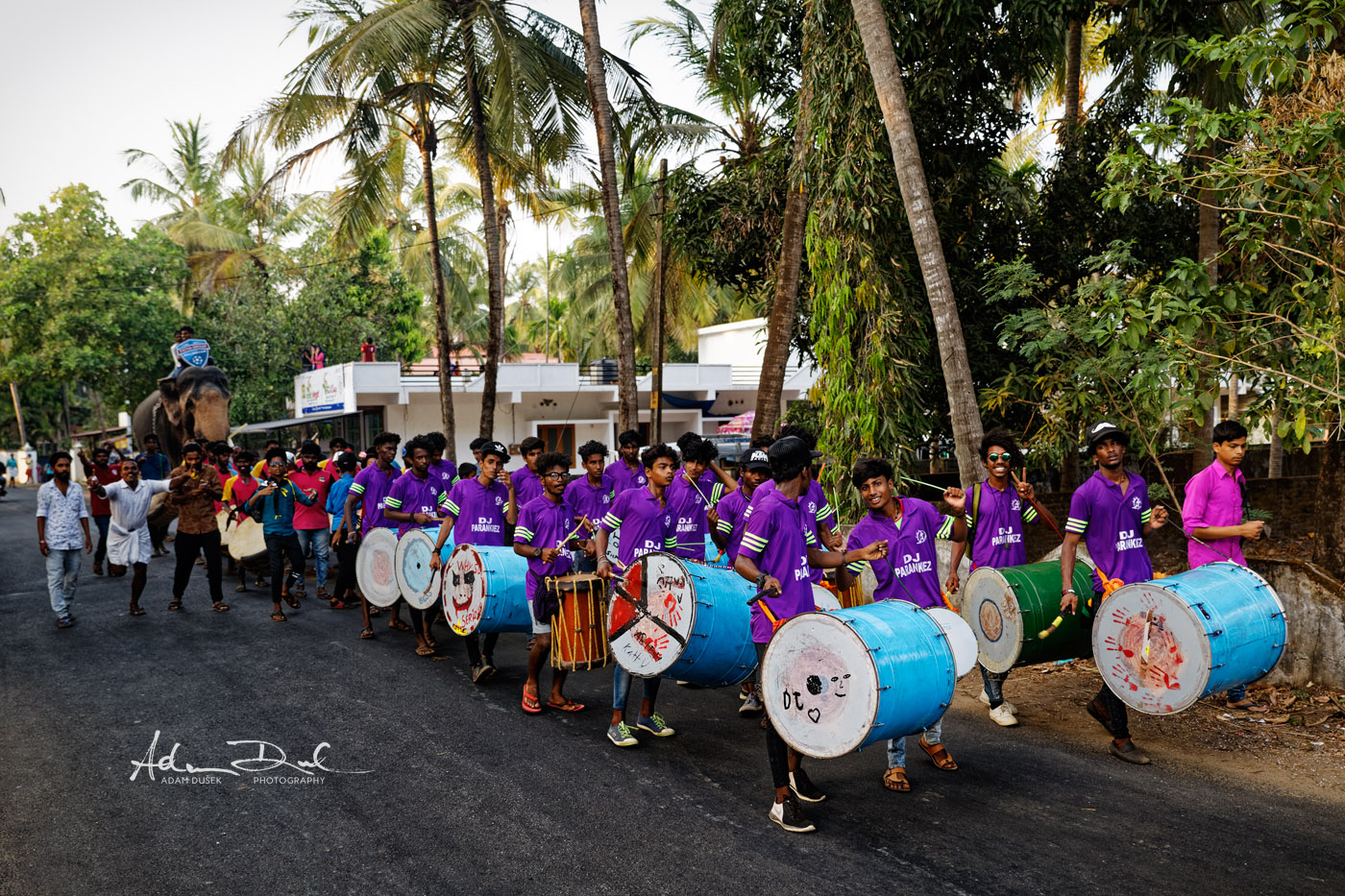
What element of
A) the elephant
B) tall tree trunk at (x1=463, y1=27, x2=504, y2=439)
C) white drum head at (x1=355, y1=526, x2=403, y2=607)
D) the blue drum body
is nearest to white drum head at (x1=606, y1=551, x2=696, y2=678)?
the blue drum body

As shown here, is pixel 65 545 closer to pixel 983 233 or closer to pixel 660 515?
pixel 660 515

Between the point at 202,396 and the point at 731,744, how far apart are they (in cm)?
1442

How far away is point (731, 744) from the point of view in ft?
22.2

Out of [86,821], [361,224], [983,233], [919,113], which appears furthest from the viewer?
[361,224]

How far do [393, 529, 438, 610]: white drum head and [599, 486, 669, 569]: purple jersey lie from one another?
251 cm

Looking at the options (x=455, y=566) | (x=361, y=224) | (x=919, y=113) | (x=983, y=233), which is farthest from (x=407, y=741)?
(x=361, y=224)

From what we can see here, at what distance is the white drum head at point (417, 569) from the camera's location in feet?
29.7

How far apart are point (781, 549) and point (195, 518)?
8287 mm

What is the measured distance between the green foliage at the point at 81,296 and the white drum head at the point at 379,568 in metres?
27.6

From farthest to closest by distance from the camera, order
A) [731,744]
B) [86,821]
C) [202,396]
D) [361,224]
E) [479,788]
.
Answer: [361,224]
[202,396]
[731,744]
[479,788]
[86,821]

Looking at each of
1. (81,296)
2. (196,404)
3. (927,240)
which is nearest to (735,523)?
(927,240)

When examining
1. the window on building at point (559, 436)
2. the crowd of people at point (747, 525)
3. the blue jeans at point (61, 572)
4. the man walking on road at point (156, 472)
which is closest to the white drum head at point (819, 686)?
the crowd of people at point (747, 525)

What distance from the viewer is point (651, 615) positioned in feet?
21.5

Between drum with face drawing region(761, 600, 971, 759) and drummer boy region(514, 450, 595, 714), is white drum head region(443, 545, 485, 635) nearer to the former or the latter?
drummer boy region(514, 450, 595, 714)
